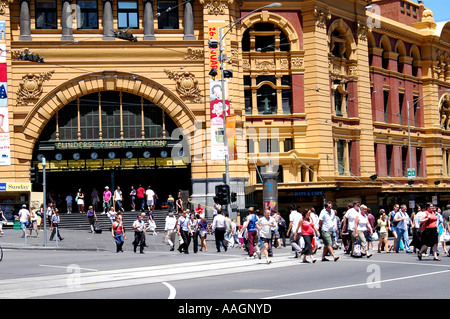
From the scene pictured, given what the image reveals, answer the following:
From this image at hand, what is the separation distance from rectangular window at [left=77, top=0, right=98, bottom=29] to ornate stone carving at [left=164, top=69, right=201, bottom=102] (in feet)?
17.2

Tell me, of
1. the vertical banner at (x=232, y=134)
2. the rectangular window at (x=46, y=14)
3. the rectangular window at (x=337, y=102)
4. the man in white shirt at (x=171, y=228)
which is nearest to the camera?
the man in white shirt at (x=171, y=228)

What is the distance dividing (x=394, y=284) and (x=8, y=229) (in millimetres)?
28966

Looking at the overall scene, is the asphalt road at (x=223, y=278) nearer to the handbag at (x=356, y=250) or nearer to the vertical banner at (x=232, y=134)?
the handbag at (x=356, y=250)

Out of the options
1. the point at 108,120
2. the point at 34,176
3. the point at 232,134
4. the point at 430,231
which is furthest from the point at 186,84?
the point at 430,231

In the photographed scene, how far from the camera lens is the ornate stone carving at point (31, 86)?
42.4m

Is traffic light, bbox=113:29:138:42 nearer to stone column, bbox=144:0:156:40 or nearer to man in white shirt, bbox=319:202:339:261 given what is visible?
stone column, bbox=144:0:156:40

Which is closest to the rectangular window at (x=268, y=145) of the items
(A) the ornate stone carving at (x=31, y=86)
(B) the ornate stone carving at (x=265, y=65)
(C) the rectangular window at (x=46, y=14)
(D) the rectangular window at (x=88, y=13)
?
(B) the ornate stone carving at (x=265, y=65)

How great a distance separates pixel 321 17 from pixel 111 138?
15529 millimetres

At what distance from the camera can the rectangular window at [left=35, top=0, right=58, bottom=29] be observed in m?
43.3

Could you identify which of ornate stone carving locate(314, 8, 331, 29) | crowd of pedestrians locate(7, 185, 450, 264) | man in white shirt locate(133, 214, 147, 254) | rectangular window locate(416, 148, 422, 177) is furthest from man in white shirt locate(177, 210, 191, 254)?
rectangular window locate(416, 148, 422, 177)

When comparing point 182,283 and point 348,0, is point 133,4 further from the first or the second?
point 182,283

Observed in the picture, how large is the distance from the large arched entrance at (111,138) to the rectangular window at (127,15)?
3825 mm

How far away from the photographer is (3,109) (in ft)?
137

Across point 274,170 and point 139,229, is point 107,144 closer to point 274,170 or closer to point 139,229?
point 274,170
